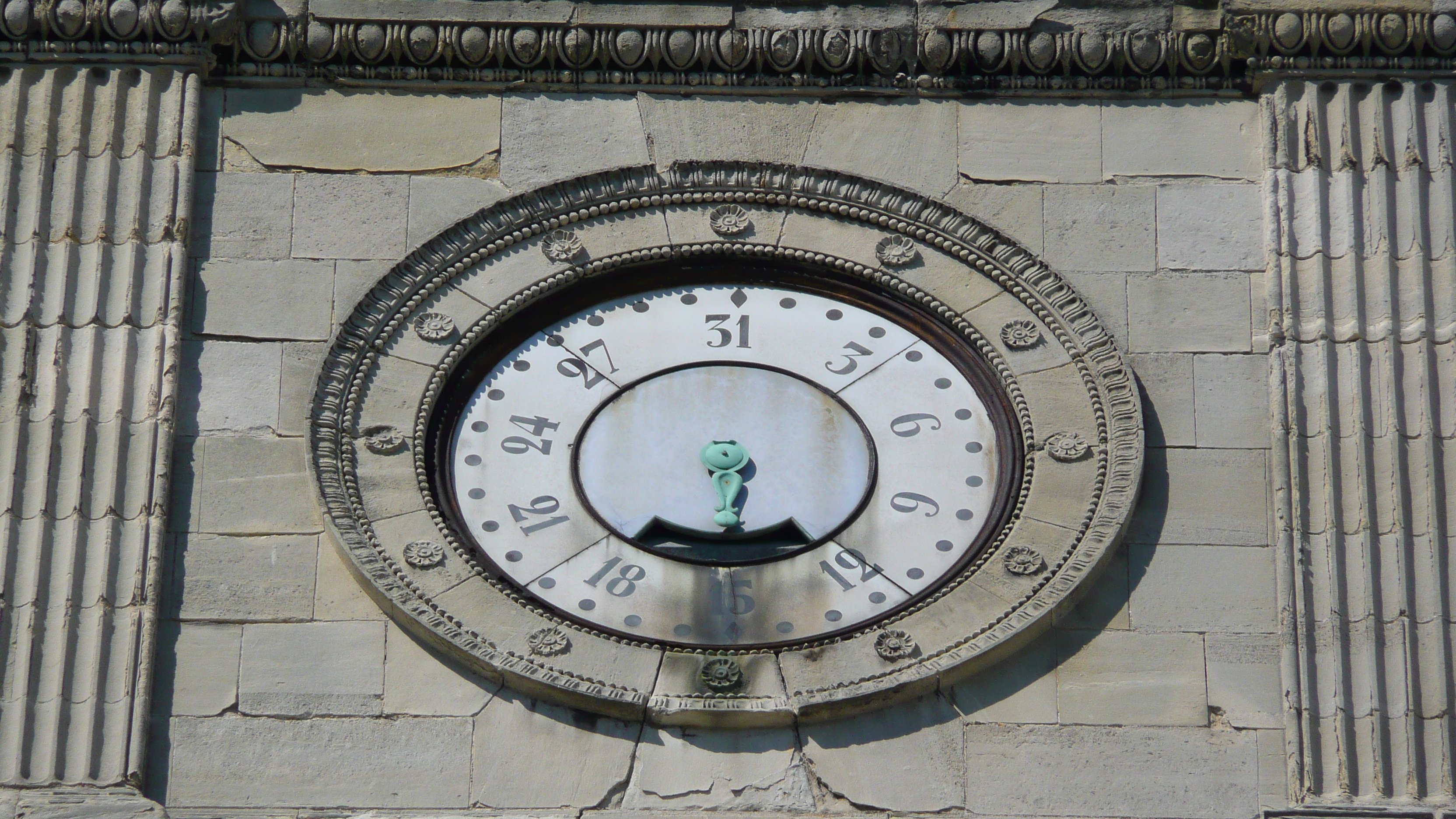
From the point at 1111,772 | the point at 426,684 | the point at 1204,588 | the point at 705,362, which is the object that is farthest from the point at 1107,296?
the point at 426,684

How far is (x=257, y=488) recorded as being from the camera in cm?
1201

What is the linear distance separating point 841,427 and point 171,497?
306 cm

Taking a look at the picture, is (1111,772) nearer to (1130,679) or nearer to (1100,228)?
(1130,679)

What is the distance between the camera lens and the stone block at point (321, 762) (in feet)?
37.0

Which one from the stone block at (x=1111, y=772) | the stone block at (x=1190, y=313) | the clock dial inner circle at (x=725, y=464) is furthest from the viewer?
the stone block at (x=1190, y=313)

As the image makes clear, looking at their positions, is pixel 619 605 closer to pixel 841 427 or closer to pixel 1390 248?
pixel 841 427

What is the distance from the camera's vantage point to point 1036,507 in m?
11.9

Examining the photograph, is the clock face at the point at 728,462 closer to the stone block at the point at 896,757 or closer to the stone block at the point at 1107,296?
the stone block at the point at 896,757

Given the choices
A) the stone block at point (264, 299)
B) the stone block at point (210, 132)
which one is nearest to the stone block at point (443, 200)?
the stone block at point (264, 299)

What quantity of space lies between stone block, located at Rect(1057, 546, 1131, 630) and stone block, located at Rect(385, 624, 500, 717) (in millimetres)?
2561

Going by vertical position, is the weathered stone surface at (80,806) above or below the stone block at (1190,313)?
below

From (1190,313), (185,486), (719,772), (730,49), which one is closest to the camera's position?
(719,772)

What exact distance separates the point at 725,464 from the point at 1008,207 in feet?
6.19

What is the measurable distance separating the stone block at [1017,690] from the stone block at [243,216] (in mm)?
3853
